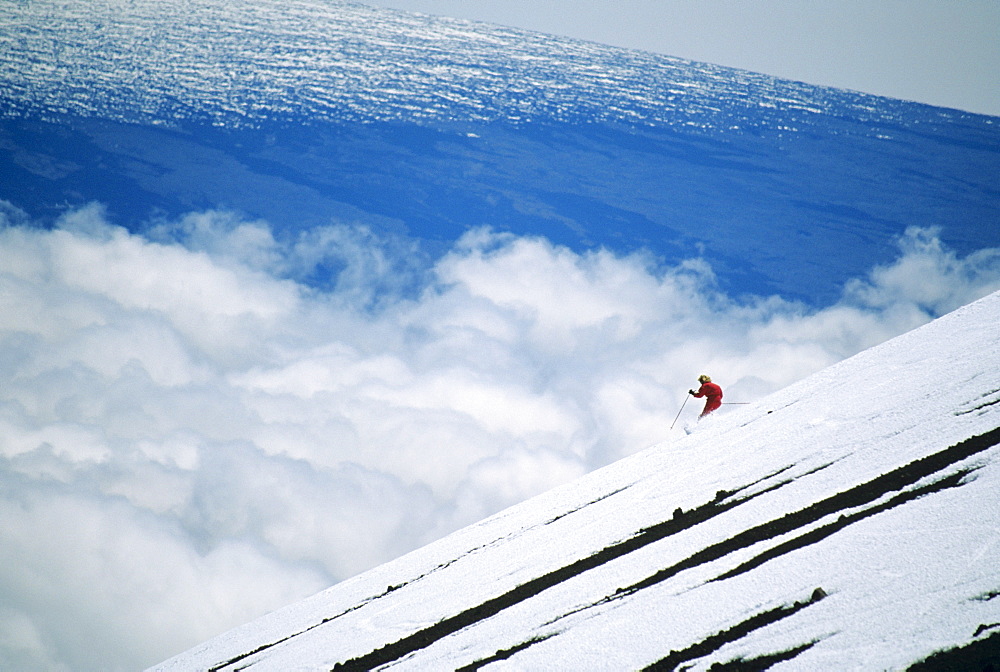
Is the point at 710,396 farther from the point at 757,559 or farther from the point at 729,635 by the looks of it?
the point at 729,635

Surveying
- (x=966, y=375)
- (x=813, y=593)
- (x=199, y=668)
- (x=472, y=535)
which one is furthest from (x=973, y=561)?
(x=199, y=668)

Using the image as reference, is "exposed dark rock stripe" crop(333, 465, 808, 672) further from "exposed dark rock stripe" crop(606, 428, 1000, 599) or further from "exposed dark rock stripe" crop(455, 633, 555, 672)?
"exposed dark rock stripe" crop(455, 633, 555, 672)

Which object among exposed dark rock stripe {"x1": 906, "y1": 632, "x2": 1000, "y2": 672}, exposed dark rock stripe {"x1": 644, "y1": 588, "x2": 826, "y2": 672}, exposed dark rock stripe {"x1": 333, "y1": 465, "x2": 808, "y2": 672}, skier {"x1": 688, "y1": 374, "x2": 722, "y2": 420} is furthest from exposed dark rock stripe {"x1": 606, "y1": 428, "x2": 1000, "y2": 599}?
skier {"x1": 688, "y1": 374, "x2": 722, "y2": 420}

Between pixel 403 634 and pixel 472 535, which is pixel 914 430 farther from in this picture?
pixel 472 535

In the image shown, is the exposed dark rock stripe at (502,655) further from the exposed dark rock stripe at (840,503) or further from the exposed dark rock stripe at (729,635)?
the exposed dark rock stripe at (729,635)

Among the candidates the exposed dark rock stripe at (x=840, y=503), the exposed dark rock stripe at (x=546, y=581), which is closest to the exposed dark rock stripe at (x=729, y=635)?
the exposed dark rock stripe at (x=840, y=503)

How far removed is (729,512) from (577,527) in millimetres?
3760

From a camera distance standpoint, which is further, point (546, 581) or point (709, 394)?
point (709, 394)

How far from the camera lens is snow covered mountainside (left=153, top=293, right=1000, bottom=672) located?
6.39 meters

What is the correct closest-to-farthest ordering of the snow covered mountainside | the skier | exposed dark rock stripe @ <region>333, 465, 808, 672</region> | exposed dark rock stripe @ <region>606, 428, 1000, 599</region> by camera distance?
the snow covered mountainside < exposed dark rock stripe @ <region>606, 428, 1000, 599</region> < exposed dark rock stripe @ <region>333, 465, 808, 672</region> < the skier

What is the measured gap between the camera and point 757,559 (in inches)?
338

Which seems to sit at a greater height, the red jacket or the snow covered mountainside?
the red jacket

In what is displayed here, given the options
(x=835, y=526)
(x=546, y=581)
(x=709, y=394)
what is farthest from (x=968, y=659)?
(x=709, y=394)

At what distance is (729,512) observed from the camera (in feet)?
35.5
